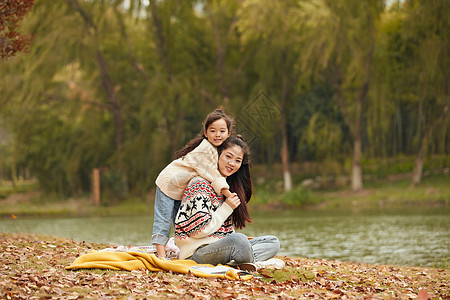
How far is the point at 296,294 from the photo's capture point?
14.9 ft

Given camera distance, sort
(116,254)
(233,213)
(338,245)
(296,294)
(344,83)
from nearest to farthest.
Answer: (296,294), (116,254), (233,213), (338,245), (344,83)

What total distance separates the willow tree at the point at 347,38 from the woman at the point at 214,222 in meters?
15.2

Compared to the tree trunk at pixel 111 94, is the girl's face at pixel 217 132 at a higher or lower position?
lower

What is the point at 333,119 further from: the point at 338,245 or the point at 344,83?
the point at 338,245

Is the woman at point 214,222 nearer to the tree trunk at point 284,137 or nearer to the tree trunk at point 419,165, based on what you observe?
the tree trunk at point 419,165

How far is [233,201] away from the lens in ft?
16.7

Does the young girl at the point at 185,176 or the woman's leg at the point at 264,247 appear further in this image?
the woman's leg at the point at 264,247

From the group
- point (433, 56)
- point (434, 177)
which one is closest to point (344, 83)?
point (433, 56)

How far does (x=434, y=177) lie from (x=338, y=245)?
39.6 feet

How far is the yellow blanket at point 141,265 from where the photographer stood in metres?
4.85

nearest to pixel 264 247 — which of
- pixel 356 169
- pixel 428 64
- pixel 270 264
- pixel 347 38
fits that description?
pixel 270 264

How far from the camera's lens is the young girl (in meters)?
5.20

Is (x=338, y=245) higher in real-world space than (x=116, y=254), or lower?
lower

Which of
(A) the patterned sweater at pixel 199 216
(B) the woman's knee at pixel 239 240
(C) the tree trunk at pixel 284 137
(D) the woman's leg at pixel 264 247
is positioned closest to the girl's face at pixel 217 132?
(A) the patterned sweater at pixel 199 216
